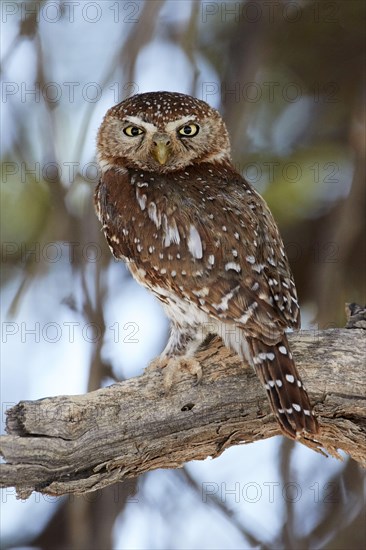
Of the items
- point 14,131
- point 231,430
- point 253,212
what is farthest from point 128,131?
point 231,430

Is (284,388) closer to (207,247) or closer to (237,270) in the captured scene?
(237,270)

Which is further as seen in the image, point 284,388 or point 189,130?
point 189,130

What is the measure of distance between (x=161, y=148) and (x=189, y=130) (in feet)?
1.05

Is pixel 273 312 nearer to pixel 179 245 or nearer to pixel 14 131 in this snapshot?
pixel 179 245

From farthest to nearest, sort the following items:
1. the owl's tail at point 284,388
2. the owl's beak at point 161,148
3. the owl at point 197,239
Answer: the owl's beak at point 161,148 → the owl at point 197,239 → the owl's tail at point 284,388

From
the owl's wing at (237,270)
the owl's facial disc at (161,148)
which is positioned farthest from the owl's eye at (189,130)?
the owl's wing at (237,270)

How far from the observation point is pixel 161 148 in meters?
5.10

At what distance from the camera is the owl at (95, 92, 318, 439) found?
4.43 m

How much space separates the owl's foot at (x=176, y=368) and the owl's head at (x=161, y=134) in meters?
1.07

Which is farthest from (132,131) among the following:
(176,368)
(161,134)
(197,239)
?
(176,368)

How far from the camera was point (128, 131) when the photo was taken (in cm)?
532

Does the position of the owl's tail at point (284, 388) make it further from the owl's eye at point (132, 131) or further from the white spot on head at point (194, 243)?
the owl's eye at point (132, 131)

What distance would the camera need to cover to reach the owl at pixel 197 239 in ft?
14.5

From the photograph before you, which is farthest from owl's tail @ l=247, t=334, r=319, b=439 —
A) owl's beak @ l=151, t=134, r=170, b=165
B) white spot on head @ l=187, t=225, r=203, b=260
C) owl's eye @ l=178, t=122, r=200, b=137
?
owl's eye @ l=178, t=122, r=200, b=137
